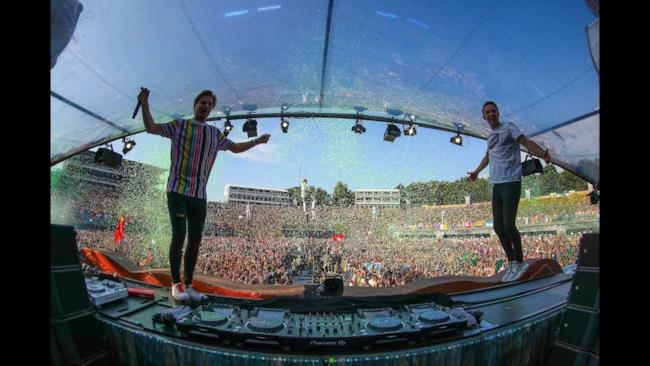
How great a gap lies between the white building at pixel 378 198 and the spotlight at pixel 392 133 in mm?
12909

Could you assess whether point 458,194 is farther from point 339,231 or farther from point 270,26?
point 270,26

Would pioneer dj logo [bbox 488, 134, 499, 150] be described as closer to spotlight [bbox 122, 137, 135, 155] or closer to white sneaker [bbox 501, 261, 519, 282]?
white sneaker [bbox 501, 261, 519, 282]

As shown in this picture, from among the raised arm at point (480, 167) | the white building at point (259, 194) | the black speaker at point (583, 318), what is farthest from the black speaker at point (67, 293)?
the white building at point (259, 194)

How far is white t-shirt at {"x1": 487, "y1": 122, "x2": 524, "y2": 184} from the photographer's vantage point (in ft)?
6.31

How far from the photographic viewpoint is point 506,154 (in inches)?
77.0

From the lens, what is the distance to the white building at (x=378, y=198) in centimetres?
1728

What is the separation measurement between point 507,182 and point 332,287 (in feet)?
4.40

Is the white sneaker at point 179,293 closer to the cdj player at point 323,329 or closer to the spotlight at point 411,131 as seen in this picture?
the cdj player at point 323,329

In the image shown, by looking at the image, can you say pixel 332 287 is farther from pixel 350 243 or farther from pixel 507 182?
pixel 350 243

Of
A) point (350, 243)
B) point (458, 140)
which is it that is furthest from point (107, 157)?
point (350, 243)

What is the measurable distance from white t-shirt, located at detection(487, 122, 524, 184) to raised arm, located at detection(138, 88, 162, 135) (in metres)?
2.06
